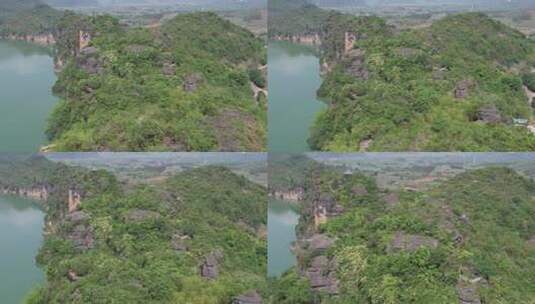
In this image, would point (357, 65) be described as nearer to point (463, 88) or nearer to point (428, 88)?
point (428, 88)

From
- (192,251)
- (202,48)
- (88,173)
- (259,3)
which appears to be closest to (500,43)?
(259,3)

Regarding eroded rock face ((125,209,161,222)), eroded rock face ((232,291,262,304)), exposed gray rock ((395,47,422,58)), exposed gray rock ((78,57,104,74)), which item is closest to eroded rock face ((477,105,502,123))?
exposed gray rock ((395,47,422,58))

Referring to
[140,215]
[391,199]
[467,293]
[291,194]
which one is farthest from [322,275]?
[140,215]

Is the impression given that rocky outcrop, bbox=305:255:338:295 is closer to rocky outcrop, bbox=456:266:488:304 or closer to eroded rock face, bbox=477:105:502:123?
rocky outcrop, bbox=456:266:488:304

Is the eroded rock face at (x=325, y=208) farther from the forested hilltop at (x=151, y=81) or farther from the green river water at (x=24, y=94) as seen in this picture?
the green river water at (x=24, y=94)

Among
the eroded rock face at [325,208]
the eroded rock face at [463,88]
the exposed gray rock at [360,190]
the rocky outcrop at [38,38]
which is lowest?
the eroded rock face at [325,208]

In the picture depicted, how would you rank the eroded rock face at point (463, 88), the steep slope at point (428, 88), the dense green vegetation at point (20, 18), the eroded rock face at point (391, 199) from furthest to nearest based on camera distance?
the dense green vegetation at point (20, 18), the eroded rock face at point (463, 88), the eroded rock face at point (391, 199), the steep slope at point (428, 88)

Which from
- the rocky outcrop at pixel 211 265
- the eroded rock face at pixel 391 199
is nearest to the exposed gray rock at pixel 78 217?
the rocky outcrop at pixel 211 265

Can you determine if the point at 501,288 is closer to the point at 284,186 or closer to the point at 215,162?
the point at 284,186
